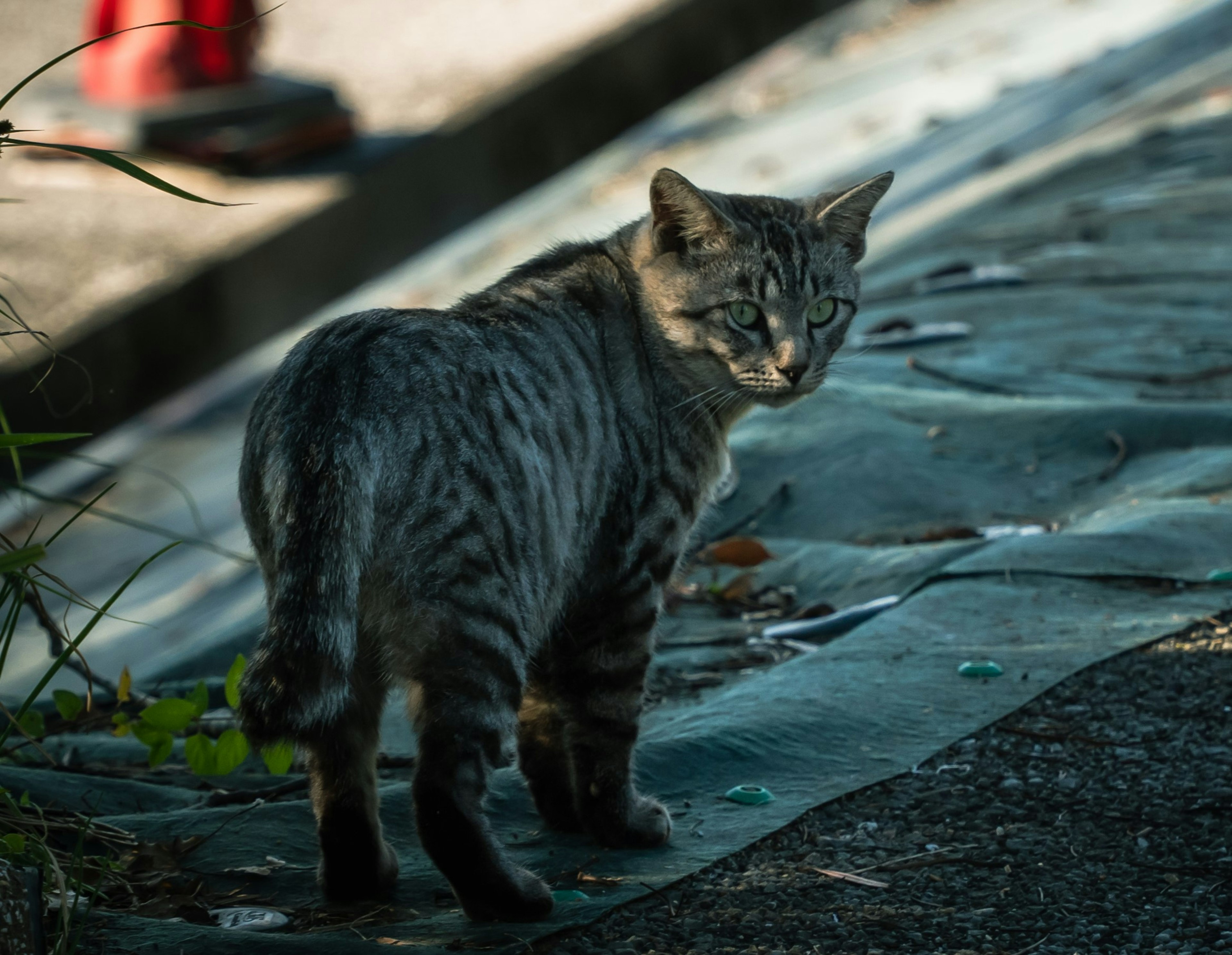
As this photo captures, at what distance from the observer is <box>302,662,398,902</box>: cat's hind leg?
2.05m

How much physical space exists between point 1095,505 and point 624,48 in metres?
6.64

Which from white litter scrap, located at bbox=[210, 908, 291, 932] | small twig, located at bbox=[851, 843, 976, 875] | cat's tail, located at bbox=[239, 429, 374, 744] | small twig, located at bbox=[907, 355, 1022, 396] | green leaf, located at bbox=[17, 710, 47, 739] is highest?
cat's tail, located at bbox=[239, 429, 374, 744]

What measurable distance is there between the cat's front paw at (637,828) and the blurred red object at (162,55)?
19.8 feet

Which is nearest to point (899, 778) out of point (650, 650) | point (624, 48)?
point (650, 650)

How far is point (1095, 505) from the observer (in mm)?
3834

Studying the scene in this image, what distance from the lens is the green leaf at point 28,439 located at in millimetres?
1649

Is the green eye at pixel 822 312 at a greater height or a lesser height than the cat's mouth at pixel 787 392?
greater

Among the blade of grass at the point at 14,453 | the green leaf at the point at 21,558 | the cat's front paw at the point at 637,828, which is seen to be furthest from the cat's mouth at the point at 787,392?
the green leaf at the point at 21,558

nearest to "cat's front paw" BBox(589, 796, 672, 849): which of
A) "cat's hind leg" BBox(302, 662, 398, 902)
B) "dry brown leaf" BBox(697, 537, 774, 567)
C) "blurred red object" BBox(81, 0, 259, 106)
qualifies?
"cat's hind leg" BBox(302, 662, 398, 902)

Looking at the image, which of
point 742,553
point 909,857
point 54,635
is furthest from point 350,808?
point 742,553

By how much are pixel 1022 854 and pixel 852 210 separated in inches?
51.0

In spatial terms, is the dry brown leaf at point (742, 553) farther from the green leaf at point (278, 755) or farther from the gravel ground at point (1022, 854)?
the green leaf at point (278, 755)

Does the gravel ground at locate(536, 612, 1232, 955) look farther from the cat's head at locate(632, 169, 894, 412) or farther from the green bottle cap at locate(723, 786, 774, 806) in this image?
the cat's head at locate(632, 169, 894, 412)

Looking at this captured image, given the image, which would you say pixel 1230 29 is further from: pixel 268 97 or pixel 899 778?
pixel 899 778
